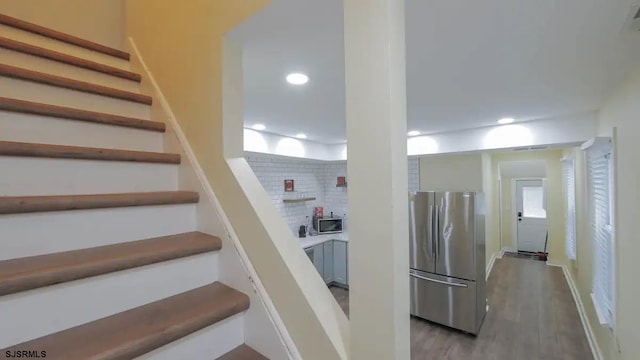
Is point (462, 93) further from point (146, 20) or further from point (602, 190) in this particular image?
point (146, 20)

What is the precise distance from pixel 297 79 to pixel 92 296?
1489mm

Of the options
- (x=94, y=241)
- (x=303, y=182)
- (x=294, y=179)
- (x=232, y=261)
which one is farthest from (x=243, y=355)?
(x=303, y=182)

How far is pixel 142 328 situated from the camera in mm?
811

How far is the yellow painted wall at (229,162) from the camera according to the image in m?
0.89

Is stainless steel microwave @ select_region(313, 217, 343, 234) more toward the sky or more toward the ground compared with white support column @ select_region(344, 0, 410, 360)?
more toward the ground

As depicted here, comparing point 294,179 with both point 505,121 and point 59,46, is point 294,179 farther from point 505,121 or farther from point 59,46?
point 59,46

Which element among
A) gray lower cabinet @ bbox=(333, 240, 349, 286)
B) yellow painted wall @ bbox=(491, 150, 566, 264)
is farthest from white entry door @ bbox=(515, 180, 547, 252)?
gray lower cabinet @ bbox=(333, 240, 349, 286)

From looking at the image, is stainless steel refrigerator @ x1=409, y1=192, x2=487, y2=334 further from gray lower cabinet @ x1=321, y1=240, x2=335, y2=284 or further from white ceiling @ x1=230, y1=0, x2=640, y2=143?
gray lower cabinet @ x1=321, y1=240, x2=335, y2=284

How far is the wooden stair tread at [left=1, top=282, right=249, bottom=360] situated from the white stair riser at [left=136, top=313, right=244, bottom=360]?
6 centimetres

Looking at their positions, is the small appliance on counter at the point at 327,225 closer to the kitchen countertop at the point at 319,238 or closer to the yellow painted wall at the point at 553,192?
the kitchen countertop at the point at 319,238

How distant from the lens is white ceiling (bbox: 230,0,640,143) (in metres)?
1.04

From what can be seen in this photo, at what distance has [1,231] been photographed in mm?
851

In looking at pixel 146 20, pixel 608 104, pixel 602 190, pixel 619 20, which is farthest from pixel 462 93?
pixel 146 20

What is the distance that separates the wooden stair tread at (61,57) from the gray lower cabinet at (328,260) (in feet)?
11.8
